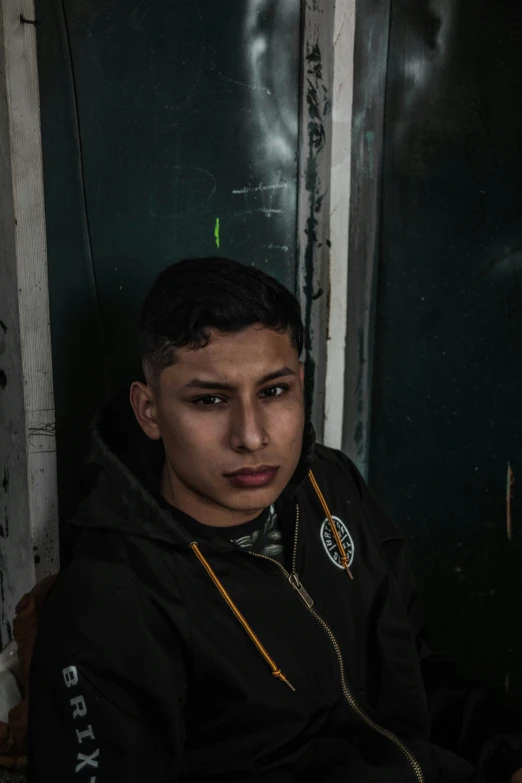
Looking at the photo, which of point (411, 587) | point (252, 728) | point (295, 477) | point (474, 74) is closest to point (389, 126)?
point (474, 74)

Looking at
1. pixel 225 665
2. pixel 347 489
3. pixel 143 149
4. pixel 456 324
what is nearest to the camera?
pixel 225 665

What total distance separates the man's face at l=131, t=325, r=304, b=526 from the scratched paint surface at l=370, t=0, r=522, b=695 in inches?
33.3

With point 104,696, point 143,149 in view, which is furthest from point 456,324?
point 104,696

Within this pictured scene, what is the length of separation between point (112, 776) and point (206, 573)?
350 millimetres

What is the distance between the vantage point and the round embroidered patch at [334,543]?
1.47m

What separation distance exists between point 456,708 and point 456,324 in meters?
1.00

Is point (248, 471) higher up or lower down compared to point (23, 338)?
lower down

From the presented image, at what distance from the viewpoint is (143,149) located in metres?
1.73

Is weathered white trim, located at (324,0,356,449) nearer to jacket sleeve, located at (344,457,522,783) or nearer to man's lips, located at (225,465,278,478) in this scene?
jacket sleeve, located at (344,457,522,783)

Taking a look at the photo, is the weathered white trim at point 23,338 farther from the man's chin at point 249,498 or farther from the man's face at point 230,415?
the man's chin at point 249,498

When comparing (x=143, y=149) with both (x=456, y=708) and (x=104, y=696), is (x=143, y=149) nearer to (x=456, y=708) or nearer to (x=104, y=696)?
(x=104, y=696)

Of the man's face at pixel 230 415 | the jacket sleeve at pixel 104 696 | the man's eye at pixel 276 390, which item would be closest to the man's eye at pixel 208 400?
the man's face at pixel 230 415

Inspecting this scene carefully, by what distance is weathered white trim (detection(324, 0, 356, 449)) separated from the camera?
6.30 ft

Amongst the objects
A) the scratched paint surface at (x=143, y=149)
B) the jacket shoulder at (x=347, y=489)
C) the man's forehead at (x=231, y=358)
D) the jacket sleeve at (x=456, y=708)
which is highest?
the scratched paint surface at (x=143, y=149)
